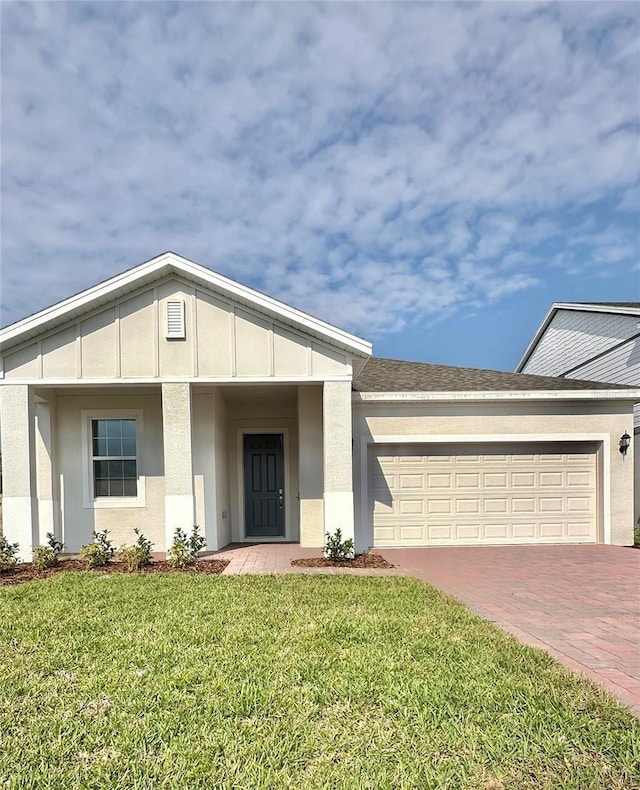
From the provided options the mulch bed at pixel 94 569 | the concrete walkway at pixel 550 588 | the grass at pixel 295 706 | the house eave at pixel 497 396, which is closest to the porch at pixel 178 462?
the mulch bed at pixel 94 569

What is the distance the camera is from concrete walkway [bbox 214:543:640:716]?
4.66m

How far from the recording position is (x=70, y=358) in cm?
963

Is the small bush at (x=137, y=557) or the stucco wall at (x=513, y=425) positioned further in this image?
the stucco wall at (x=513, y=425)

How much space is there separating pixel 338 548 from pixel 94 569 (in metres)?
4.47

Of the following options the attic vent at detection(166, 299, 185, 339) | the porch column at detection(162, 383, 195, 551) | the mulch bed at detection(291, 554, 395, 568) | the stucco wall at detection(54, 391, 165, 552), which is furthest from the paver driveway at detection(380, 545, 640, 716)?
the attic vent at detection(166, 299, 185, 339)

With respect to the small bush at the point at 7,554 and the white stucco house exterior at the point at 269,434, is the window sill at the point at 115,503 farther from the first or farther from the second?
the small bush at the point at 7,554

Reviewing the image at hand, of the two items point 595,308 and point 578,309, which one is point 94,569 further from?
point 578,309

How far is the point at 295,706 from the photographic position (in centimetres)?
356

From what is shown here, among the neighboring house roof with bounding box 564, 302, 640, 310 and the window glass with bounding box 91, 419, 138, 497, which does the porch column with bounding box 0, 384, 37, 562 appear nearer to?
the window glass with bounding box 91, 419, 138, 497

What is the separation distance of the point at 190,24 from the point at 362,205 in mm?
6491

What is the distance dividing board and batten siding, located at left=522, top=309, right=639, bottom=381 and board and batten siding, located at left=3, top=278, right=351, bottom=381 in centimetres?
1123

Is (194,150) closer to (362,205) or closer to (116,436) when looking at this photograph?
(362,205)

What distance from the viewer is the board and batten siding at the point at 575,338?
52.9 ft

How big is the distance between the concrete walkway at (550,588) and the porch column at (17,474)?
3809mm
